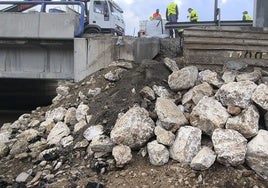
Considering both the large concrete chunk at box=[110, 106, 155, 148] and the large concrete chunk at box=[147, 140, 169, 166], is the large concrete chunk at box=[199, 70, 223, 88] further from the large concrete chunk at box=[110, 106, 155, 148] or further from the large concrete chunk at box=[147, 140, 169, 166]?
the large concrete chunk at box=[147, 140, 169, 166]

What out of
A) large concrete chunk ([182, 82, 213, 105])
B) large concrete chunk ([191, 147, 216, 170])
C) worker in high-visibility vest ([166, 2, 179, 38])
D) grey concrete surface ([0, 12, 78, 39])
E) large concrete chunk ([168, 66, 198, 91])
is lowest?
large concrete chunk ([191, 147, 216, 170])

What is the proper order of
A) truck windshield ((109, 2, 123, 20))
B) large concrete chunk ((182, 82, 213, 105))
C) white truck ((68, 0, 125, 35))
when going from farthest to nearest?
truck windshield ((109, 2, 123, 20)) → white truck ((68, 0, 125, 35)) → large concrete chunk ((182, 82, 213, 105))

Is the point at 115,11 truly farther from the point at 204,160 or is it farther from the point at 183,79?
the point at 204,160

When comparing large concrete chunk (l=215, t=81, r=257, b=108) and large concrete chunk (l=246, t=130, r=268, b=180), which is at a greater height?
large concrete chunk (l=215, t=81, r=257, b=108)

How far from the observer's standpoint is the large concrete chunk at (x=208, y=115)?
5.94 meters

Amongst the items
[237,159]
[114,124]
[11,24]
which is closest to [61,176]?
[114,124]

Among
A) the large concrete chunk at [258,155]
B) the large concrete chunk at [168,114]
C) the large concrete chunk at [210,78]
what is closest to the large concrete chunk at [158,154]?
the large concrete chunk at [168,114]

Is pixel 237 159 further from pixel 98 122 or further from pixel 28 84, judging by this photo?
pixel 28 84

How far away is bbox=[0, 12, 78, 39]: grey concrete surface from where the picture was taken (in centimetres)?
1080

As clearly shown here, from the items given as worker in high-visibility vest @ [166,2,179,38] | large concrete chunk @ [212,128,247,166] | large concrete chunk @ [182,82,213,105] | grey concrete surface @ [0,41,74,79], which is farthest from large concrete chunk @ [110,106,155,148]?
worker in high-visibility vest @ [166,2,179,38]

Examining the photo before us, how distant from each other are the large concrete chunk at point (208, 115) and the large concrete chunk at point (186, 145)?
190mm

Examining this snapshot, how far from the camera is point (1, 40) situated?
444 inches

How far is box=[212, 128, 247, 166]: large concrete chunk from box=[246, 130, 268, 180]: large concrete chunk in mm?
94

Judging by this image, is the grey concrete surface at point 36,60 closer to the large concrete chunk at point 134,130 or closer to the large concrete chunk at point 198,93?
the large concrete chunk at point 198,93
